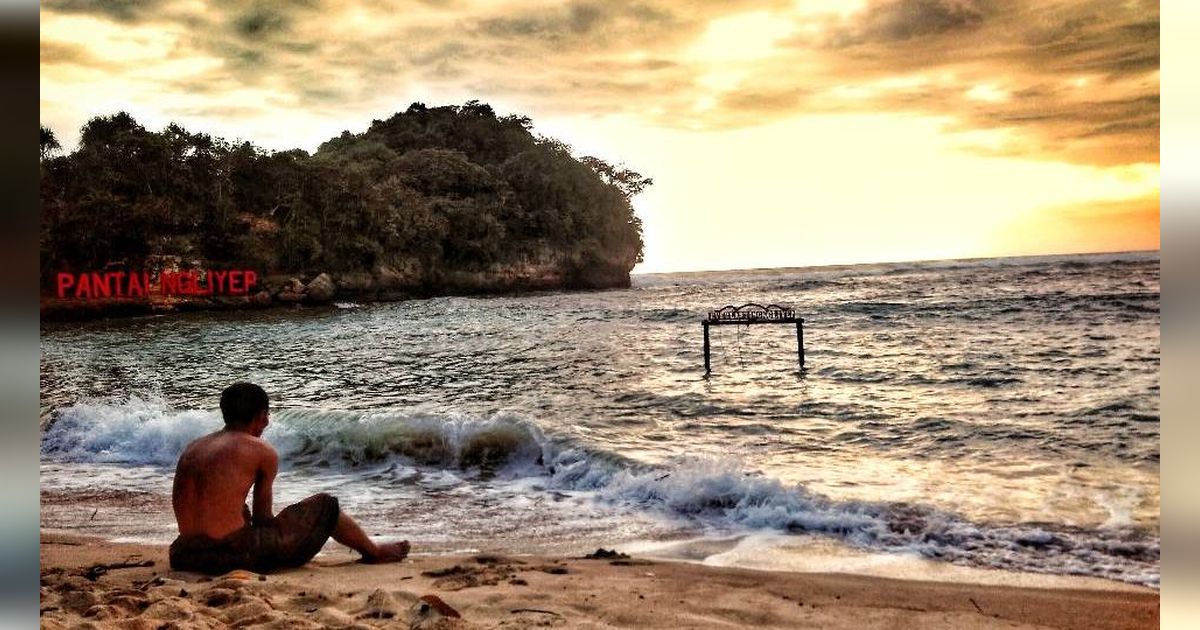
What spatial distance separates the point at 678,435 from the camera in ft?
14.6

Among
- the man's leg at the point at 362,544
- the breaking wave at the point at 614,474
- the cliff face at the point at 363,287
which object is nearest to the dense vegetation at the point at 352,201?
the cliff face at the point at 363,287

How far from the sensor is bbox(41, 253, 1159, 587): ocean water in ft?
8.70

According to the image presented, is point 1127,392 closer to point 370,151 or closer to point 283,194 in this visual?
point 283,194

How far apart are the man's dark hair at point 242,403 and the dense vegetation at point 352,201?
384 inches

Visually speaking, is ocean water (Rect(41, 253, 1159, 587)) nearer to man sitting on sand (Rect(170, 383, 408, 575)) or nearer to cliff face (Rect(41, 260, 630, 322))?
man sitting on sand (Rect(170, 383, 408, 575))

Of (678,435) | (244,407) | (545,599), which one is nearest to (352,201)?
(678,435)

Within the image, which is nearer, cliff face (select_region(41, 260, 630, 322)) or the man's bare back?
the man's bare back

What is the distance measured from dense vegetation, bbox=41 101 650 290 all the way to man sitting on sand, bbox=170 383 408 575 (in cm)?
978

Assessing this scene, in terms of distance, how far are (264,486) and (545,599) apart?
2.78 ft

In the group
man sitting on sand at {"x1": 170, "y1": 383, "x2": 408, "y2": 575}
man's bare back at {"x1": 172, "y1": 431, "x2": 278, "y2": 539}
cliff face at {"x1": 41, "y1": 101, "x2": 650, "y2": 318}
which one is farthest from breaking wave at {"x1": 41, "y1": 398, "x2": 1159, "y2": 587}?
cliff face at {"x1": 41, "y1": 101, "x2": 650, "y2": 318}

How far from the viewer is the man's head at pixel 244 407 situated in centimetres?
209

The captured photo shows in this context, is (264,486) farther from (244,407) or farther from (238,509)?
(244,407)

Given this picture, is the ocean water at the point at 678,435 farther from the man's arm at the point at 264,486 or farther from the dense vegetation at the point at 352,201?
the dense vegetation at the point at 352,201
